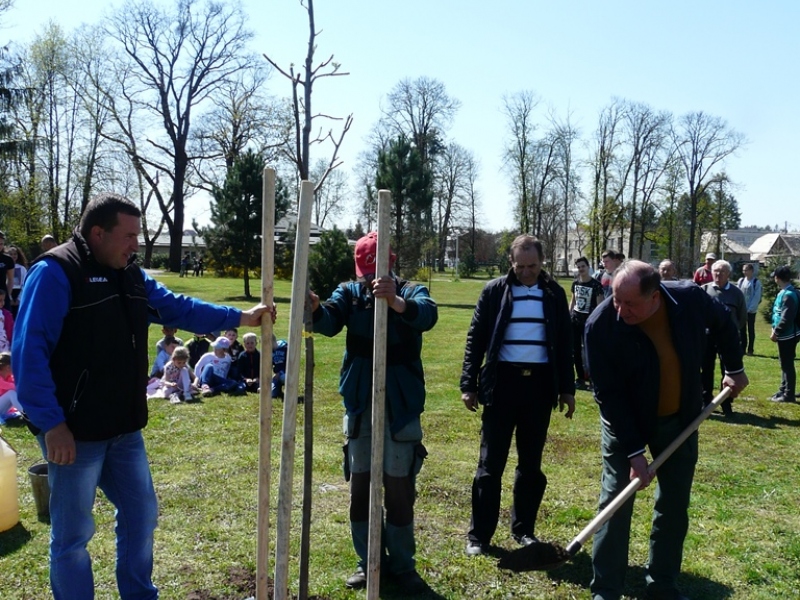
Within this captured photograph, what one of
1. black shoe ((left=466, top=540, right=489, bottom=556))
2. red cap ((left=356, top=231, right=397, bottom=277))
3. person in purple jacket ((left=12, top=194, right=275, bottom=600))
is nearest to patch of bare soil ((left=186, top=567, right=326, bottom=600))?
person in purple jacket ((left=12, top=194, right=275, bottom=600))

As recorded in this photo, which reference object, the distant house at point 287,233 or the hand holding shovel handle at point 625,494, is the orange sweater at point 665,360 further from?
the distant house at point 287,233

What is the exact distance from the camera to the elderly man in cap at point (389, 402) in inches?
156

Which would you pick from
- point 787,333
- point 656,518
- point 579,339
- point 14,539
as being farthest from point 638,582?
point 787,333

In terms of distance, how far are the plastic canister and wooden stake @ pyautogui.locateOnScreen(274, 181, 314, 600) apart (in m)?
2.71

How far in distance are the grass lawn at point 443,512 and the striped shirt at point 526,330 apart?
4.18 ft

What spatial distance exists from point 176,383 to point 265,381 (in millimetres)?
7524

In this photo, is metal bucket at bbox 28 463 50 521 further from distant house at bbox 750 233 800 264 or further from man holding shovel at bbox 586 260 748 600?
distant house at bbox 750 233 800 264

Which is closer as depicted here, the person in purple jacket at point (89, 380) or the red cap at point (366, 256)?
the person in purple jacket at point (89, 380)

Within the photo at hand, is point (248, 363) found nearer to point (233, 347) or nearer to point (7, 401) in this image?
point (233, 347)

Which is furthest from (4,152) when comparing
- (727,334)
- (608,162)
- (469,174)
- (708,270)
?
(469,174)

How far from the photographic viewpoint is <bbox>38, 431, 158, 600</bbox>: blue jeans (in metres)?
3.11

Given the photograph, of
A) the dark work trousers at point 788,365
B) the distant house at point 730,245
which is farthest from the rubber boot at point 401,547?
the distant house at point 730,245

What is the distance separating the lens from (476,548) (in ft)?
15.2

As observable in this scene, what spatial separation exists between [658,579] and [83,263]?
3392 millimetres
